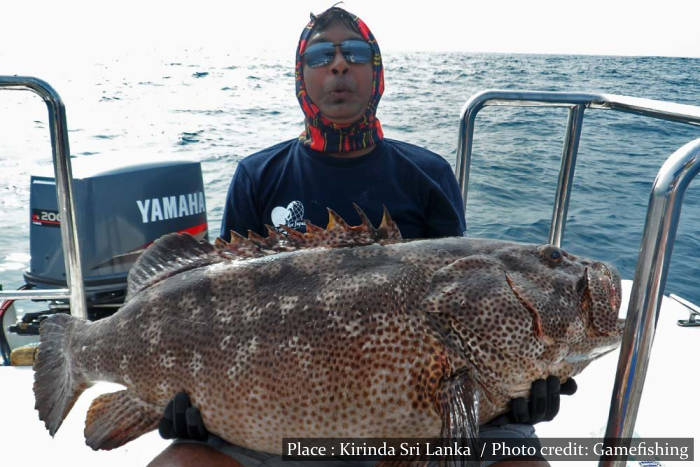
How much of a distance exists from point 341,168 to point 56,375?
1524 mm

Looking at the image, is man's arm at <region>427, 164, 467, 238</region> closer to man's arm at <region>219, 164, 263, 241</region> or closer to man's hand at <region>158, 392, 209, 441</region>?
man's arm at <region>219, 164, 263, 241</region>

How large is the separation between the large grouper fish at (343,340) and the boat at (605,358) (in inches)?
11.3

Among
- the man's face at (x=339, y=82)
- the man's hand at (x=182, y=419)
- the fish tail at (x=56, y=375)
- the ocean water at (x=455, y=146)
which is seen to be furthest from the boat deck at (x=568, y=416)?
the ocean water at (x=455, y=146)

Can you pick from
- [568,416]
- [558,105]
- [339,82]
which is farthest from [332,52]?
[568,416]

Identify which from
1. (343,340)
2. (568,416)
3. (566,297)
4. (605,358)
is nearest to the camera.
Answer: (343,340)

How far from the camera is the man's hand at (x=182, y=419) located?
69.7 inches

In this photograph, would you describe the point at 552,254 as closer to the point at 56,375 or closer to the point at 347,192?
the point at 347,192

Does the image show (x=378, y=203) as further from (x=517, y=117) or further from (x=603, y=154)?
(x=517, y=117)

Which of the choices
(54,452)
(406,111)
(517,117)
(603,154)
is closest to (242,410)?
(54,452)

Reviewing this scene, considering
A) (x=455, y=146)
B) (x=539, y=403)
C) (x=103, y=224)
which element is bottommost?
(x=455, y=146)

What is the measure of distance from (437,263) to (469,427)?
1.89 feet

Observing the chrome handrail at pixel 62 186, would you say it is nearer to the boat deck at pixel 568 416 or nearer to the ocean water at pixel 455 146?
the boat deck at pixel 568 416

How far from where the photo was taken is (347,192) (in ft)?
8.62

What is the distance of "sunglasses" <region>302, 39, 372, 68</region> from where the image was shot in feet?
8.59
